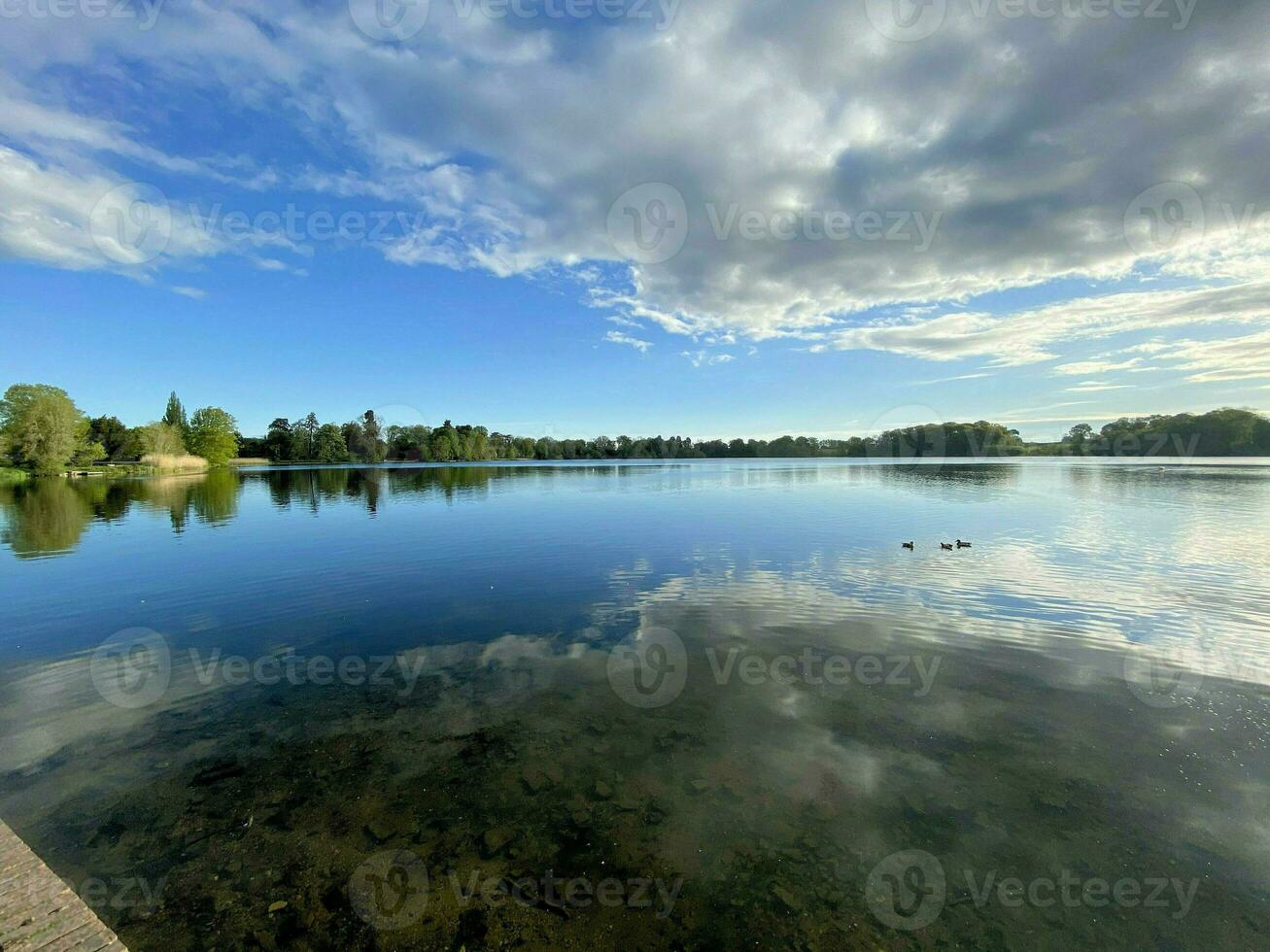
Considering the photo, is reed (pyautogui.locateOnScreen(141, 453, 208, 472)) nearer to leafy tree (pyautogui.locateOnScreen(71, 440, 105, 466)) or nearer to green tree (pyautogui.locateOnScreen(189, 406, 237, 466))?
leafy tree (pyautogui.locateOnScreen(71, 440, 105, 466))

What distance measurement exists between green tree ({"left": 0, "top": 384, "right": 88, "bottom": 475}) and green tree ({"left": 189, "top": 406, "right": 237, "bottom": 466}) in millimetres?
44449

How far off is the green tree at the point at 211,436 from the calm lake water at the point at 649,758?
145 m

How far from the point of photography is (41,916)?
12.9 ft

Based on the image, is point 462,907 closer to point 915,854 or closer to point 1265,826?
point 915,854

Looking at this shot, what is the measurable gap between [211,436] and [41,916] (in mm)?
166335

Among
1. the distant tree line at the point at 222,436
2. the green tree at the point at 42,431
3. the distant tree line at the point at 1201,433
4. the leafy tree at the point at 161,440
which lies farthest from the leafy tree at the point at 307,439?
the distant tree line at the point at 1201,433

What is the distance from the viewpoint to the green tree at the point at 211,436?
13075cm

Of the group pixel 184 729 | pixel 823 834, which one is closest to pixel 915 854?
pixel 823 834

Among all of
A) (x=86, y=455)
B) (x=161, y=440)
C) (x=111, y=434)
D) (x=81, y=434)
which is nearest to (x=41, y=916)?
(x=81, y=434)

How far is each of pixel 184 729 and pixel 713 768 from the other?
8.30 meters

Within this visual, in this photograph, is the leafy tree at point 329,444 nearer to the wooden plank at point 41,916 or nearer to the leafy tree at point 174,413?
the leafy tree at point 174,413

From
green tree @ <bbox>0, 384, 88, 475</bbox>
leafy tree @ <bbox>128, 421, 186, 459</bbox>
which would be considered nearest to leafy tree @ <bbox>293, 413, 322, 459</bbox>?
leafy tree @ <bbox>128, 421, 186, 459</bbox>

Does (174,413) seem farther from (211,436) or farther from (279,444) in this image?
(279,444)

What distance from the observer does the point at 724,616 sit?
43.5 ft
